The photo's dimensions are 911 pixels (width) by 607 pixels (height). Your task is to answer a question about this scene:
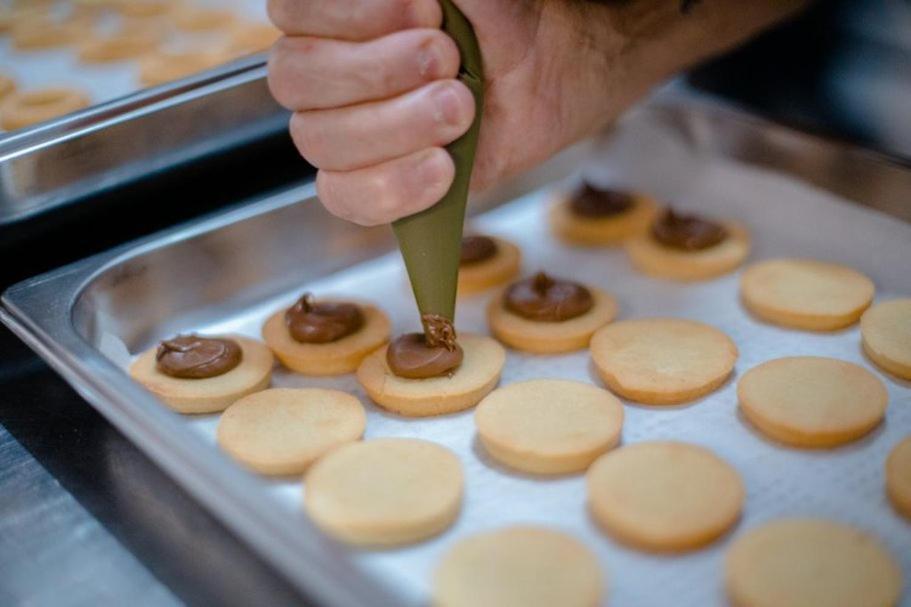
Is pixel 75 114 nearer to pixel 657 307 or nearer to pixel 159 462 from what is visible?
pixel 159 462

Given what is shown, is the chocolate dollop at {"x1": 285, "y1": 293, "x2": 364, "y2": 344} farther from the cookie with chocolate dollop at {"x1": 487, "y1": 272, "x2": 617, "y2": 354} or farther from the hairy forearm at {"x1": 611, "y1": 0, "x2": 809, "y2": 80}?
the hairy forearm at {"x1": 611, "y1": 0, "x2": 809, "y2": 80}

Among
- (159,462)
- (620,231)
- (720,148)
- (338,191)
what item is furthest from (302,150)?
(720,148)

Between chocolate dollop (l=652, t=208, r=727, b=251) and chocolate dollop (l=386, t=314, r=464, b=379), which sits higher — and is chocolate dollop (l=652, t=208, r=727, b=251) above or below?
below

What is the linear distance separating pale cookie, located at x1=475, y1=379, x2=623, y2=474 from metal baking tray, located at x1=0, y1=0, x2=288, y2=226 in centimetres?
74

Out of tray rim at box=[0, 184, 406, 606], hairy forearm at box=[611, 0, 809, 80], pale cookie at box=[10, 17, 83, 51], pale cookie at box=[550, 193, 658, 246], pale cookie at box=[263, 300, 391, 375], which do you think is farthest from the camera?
pale cookie at box=[10, 17, 83, 51]

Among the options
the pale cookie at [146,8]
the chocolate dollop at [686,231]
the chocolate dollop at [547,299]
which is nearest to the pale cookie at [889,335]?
the chocolate dollop at [686,231]

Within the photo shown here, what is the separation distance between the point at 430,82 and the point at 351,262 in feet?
2.03

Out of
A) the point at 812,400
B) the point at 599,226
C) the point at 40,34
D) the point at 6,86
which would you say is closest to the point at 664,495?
the point at 812,400

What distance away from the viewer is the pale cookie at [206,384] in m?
1.50

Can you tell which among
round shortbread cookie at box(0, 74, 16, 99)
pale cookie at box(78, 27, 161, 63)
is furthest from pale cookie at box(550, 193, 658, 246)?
round shortbread cookie at box(0, 74, 16, 99)

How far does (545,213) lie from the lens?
6.81ft

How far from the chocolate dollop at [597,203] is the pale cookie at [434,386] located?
1.66 ft

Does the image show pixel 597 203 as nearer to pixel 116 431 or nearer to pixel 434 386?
pixel 434 386

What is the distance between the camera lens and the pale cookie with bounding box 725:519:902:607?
1071 millimetres
